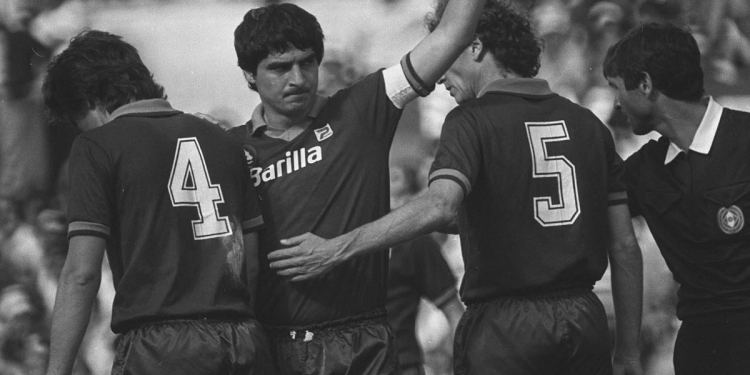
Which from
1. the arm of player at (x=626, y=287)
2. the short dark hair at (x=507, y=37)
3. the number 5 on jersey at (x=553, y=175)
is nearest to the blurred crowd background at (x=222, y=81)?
the arm of player at (x=626, y=287)

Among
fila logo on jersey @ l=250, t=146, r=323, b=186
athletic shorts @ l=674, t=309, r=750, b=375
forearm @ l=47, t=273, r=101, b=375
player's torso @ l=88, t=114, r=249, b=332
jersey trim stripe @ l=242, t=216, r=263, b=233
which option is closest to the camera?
forearm @ l=47, t=273, r=101, b=375

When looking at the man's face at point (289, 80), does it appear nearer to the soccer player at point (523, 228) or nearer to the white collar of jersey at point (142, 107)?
the white collar of jersey at point (142, 107)

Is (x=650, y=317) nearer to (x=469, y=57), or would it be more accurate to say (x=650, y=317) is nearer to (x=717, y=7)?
(x=717, y=7)

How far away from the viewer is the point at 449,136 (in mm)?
3652

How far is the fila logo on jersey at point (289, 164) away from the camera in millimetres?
3734

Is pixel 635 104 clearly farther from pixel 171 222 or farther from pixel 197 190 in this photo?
pixel 171 222

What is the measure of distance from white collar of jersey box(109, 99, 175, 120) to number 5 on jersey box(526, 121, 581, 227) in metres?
1.18

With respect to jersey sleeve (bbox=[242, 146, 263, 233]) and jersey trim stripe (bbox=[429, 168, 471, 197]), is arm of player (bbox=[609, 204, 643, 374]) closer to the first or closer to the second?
jersey trim stripe (bbox=[429, 168, 471, 197])

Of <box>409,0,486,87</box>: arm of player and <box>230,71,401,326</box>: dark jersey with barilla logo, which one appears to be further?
<box>230,71,401,326</box>: dark jersey with barilla logo

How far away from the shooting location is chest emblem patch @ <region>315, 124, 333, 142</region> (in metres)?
3.76

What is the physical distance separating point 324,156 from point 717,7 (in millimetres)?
4166

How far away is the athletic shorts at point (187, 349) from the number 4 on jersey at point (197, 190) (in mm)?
283

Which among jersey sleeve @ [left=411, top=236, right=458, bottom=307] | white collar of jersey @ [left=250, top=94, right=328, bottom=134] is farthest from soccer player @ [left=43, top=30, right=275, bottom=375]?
jersey sleeve @ [left=411, top=236, right=458, bottom=307]

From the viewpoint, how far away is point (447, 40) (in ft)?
11.7
